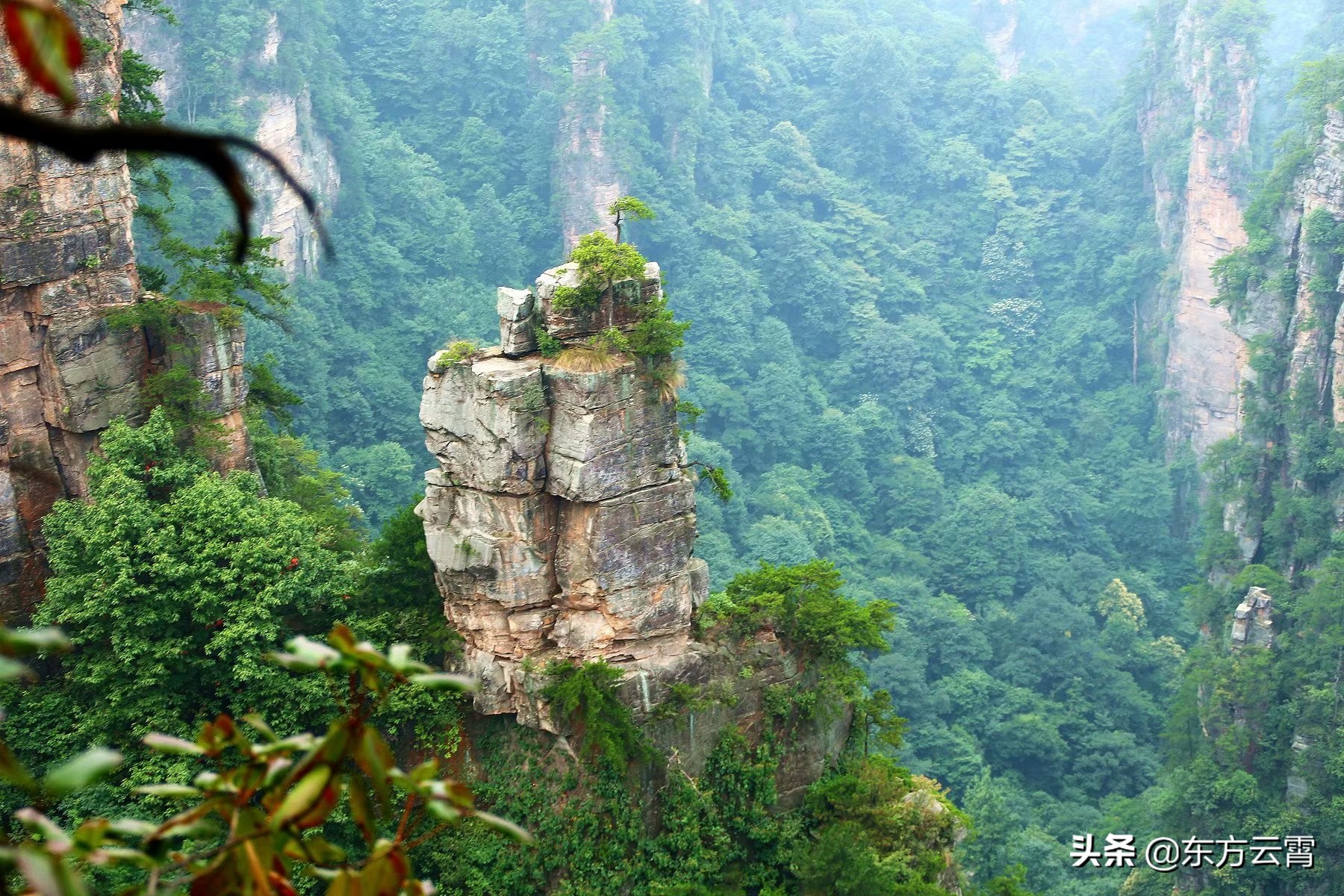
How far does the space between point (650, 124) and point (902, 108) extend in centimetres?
1256

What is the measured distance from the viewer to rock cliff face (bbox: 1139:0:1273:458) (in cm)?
5356

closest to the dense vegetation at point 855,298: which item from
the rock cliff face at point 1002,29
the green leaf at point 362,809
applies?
the rock cliff face at point 1002,29

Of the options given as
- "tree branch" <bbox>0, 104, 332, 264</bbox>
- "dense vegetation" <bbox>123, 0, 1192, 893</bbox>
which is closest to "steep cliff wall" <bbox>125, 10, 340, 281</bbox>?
"dense vegetation" <bbox>123, 0, 1192, 893</bbox>

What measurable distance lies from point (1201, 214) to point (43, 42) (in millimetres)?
57964

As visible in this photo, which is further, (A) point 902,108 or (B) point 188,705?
(A) point 902,108

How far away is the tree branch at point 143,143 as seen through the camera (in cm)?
232

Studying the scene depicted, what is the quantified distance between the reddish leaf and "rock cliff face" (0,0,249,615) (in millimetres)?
15761

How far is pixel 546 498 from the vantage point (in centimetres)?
1770

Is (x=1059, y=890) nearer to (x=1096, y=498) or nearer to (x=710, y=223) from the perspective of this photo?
(x=1096, y=498)

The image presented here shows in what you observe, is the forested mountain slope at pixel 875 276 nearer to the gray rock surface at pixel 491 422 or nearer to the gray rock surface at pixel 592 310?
the gray rock surface at pixel 491 422

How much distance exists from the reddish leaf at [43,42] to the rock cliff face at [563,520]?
48.2 feet

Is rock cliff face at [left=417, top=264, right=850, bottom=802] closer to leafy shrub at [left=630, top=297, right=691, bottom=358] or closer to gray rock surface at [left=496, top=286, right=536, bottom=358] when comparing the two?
gray rock surface at [left=496, top=286, right=536, bottom=358]

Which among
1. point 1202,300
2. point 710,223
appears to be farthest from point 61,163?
point 1202,300

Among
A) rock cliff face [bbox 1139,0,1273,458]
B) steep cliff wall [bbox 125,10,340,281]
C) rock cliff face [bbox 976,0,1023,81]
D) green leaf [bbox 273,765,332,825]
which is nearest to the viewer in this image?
green leaf [bbox 273,765,332,825]
